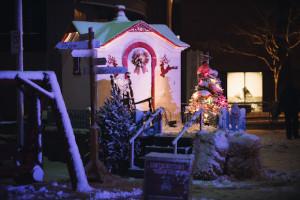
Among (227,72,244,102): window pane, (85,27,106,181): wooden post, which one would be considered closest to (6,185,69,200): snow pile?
(85,27,106,181): wooden post

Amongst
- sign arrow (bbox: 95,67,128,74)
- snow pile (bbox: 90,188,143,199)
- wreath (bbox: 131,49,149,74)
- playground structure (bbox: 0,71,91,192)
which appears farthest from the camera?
wreath (bbox: 131,49,149,74)

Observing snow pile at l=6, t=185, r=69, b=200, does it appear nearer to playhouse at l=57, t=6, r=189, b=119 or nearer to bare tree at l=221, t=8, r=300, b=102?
playhouse at l=57, t=6, r=189, b=119

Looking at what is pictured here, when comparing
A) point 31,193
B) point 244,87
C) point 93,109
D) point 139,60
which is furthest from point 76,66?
point 244,87

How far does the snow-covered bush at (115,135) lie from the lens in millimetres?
13461

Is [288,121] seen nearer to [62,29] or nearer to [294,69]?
[62,29]

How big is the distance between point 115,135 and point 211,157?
2.57 meters

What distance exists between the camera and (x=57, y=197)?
1024 centimetres

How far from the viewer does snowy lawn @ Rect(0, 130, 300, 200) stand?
1045cm

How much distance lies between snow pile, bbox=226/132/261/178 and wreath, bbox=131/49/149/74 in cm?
896

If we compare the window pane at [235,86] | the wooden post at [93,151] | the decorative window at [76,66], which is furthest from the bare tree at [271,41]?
the wooden post at [93,151]

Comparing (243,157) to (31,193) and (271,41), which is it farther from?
(271,41)

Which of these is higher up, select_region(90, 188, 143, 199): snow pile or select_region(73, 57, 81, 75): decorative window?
select_region(73, 57, 81, 75): decorative window

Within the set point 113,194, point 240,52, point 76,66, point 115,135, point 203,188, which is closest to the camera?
point 113,194

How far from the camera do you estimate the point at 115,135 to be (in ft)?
44.2
